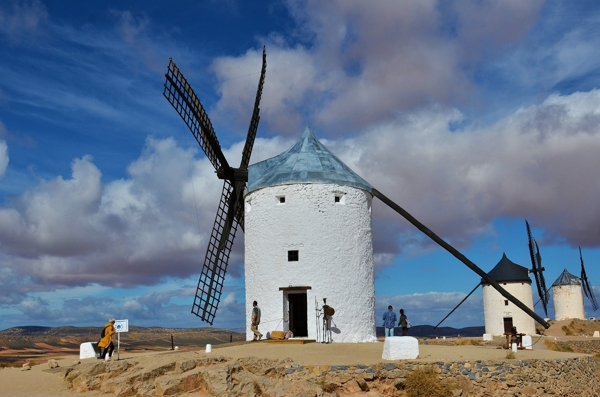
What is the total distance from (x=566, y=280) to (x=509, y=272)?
657 inches

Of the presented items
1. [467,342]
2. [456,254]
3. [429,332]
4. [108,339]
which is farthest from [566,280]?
[108,339]

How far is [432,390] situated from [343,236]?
25.1ft

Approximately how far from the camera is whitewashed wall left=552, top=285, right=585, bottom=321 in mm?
49562

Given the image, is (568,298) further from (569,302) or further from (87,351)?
(87,351)

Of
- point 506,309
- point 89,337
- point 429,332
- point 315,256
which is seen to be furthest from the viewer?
point 429,332

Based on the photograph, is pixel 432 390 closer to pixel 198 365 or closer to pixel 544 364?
pixel 544 364

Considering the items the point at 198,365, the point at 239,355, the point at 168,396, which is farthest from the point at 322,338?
the point at 168,396

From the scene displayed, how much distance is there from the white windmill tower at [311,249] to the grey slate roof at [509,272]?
19407 mm

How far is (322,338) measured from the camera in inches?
751

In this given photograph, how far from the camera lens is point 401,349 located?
14133 mm

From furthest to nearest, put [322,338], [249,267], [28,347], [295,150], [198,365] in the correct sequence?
[28,347], [295,150], [249,267], [322,338], [198,365]

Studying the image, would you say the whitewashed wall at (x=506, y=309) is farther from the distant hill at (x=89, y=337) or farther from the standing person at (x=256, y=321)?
the standing person at (x=256, y=321)

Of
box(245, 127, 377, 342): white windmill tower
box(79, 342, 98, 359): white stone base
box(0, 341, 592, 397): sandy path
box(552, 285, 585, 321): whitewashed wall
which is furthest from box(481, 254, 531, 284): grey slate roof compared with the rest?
box(79, 342, 98, 359): white stone base

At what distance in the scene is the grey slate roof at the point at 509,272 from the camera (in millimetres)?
36906
